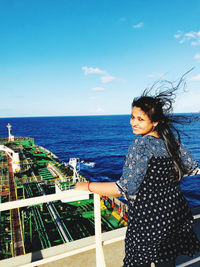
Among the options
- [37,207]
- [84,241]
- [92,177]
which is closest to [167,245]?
[84,241]

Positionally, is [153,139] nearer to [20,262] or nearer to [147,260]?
[147,260]

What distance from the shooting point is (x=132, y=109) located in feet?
5.10

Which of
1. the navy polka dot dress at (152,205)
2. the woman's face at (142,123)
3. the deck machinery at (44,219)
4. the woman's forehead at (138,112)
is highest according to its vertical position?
the woman's forehead at (138,112)

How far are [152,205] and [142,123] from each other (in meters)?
0.60

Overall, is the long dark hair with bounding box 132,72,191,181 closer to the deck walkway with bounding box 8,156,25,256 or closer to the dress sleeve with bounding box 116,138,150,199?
the dress sleeve with bounding box 116,138,150,199

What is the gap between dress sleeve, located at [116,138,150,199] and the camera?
4.14 feet

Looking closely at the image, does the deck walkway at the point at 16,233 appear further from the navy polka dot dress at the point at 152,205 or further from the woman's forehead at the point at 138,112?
the woman's forehead at the point at 138,112

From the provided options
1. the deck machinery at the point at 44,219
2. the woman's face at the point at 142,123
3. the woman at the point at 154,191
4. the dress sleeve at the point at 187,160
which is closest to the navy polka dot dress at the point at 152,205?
the woman at the point at 154,191

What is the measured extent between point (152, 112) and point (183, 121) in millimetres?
437

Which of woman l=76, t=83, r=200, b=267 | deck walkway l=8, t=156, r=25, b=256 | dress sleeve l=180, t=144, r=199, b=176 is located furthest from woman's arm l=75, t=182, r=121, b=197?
deck walkway l=8, t=156, r=25, b=256

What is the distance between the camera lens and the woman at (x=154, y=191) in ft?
4.21

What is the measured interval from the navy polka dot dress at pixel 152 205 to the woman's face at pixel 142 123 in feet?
0.44

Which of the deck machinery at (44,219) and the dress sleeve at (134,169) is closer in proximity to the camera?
the dress sleeve at (134,169)

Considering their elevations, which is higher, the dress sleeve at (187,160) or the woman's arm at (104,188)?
the dress sleeve at (187,160)
